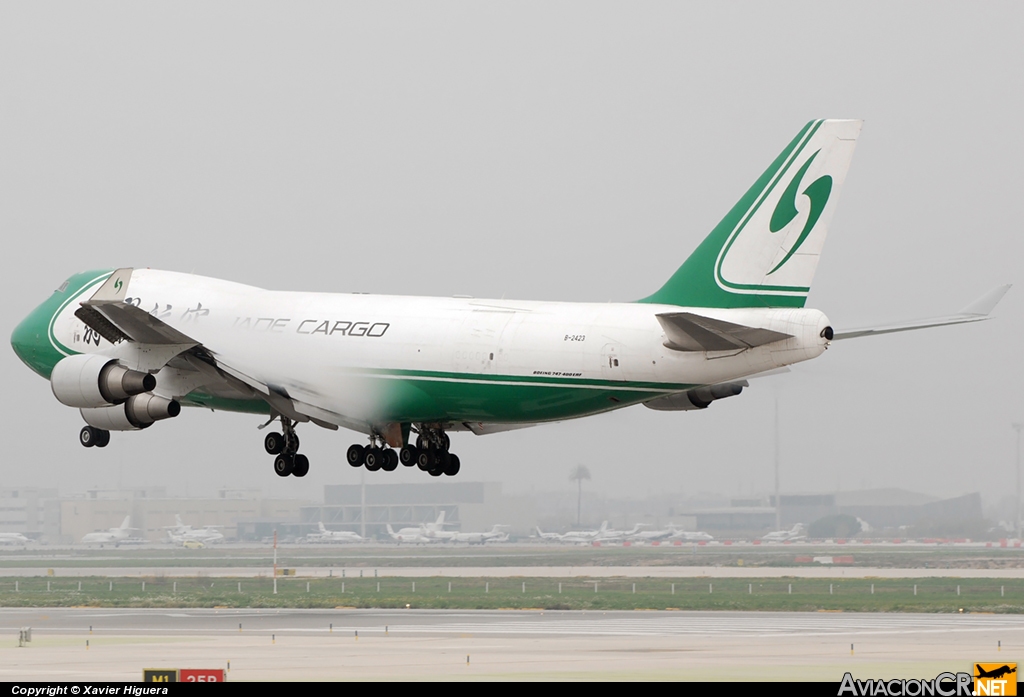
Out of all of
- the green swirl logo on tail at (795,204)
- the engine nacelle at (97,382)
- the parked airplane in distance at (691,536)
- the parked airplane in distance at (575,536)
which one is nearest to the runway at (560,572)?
the parked airplane in distance at (575,536)

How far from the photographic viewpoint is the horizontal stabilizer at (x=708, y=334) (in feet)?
102

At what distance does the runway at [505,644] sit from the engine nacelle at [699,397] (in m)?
6.56

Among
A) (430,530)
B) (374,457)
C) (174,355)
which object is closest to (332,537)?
(430,530)

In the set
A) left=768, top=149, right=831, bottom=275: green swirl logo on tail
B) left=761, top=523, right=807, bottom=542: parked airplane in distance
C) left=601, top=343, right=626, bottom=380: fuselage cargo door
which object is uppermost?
left=768, top=149, right=831, bottom=275: green swirl logo on tail

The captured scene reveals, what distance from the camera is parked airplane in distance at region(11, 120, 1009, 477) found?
106ft

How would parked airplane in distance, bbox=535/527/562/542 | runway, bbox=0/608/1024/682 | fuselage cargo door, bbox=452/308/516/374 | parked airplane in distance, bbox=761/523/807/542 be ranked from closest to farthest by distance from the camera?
runway, bbox=0/608/1024/682, fuselage cargo door, bbox=452/308/516/374, parked airplane in distance, bbox=761/523/807/542, parked airplane in distance, bbox=535/527/562/542

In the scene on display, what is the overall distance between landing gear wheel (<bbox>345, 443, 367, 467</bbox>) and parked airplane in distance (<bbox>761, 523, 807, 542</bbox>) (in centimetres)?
11861

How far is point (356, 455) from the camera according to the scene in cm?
4034

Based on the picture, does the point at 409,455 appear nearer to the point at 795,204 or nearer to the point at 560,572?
the point at 795,204

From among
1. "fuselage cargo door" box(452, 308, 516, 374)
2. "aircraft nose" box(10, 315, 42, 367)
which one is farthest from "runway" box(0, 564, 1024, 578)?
"fuselage cargo door" box(452, 308, 516, 374)

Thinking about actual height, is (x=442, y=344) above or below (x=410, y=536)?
above

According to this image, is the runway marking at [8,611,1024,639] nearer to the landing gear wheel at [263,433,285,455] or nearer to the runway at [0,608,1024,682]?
the runway at [0,608,1024,682]

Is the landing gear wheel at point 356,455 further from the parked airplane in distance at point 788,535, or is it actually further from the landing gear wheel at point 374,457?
the parked airplane in distance at point 788,535

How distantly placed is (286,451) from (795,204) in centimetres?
1694
